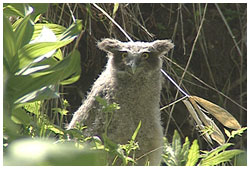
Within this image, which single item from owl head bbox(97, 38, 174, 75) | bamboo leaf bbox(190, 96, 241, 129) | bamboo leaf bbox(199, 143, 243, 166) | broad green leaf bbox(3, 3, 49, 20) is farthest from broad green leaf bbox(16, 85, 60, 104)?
owl head bbox(97, 38, 174, 75)

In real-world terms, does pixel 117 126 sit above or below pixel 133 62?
below

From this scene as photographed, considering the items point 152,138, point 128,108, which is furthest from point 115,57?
point 152,138

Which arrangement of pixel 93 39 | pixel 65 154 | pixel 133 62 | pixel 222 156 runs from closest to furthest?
pixel 65 154 → pixel 222 156 → pixel 133 62 → pixel 93 39

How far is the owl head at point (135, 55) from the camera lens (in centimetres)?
319

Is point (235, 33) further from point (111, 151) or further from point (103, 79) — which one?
point (111, 151)

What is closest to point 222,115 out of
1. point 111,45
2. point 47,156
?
point 111,45

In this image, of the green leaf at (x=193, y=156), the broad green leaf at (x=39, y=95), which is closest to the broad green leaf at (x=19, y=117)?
the broad green leaf at (x=39, y=95)

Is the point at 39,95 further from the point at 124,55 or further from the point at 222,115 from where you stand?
Result: the point at 124,55

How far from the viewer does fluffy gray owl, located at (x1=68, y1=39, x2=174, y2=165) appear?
2.98 meters

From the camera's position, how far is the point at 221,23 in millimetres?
5219

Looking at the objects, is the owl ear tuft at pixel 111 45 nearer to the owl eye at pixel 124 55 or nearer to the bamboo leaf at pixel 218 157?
the owl eye at pixel 124 55

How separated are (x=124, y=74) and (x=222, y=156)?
1897mm

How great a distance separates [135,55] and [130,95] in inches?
9.9

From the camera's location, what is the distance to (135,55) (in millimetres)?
3168
